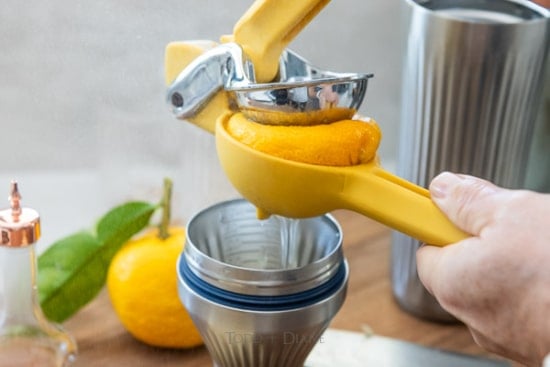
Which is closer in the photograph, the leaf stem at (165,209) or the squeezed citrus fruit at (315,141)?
the squeezed citrus fruit at (315,141)

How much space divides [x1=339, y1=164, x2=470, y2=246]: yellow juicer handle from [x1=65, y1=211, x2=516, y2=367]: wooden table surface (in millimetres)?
222

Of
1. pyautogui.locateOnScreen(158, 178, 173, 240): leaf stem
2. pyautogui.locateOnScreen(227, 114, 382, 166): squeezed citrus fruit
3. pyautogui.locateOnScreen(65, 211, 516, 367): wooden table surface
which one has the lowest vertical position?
pyautogui.locateOnScreen(65, 211, 516, 367): wooden table surface

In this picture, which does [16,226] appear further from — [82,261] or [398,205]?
[398,205]

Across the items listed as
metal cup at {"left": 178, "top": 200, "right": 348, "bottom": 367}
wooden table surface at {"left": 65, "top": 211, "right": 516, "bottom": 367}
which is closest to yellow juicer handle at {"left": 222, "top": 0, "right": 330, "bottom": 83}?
metal cup at {"left": 178, "top": 200, "right": 348, "bottom": 367}

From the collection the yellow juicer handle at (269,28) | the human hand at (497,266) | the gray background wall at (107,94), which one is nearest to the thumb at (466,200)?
the human hand at (497,266)

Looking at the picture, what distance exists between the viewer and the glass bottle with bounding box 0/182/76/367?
1.86ft

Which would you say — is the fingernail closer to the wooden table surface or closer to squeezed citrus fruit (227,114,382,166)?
squeezed citrus fruit (227,114,382,166)

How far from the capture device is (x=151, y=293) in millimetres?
612

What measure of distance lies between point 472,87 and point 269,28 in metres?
0.19

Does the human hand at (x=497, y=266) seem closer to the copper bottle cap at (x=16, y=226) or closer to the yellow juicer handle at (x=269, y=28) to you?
the yellow juicer handle at (x=269, y=28)

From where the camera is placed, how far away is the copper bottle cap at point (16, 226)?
0.54 metres

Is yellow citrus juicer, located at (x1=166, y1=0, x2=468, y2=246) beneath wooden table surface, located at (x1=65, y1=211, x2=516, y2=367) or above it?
above

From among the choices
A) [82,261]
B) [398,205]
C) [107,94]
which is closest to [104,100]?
[107,94]

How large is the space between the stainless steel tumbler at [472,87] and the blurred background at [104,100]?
4cm
